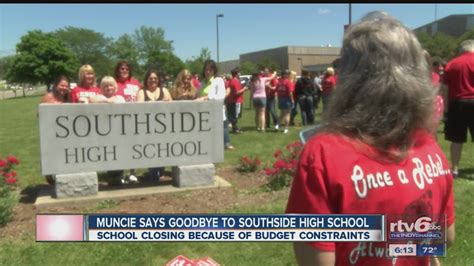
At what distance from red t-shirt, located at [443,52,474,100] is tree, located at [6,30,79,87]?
5733cm

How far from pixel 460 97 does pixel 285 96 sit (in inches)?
249

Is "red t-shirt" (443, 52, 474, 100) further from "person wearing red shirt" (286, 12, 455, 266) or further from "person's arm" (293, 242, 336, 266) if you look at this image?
"person's arm" (293, 242, 336, 266)

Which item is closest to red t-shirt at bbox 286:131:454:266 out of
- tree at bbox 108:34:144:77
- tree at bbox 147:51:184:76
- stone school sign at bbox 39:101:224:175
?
stone school sign at bbox 39:101:224:175

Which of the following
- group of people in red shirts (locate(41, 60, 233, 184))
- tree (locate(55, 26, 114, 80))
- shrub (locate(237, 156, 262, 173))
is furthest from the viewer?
tree (locate(55, 26, 114, 80))

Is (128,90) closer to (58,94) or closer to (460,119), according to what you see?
(58,94)

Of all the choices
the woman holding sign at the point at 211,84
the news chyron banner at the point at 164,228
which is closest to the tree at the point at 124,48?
the woman holding sign at the point at 211,84

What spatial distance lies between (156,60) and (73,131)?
56111mm

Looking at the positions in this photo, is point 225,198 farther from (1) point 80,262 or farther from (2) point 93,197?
(1) point 80,262

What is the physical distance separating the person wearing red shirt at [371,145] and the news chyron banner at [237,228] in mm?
29

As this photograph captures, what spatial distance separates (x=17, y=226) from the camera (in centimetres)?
465

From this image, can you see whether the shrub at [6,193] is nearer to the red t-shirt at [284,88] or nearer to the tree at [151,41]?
the red t-shirt at [284,88]

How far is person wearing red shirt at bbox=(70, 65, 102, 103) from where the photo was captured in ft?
19.9

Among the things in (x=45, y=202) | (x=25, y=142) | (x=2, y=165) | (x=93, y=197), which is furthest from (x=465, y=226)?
(x=25, y=142)

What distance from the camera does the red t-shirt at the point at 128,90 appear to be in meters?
6.61
